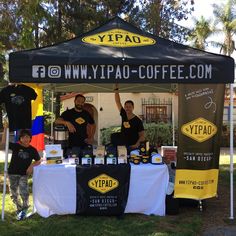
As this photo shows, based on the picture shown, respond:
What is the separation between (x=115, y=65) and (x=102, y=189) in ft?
5.52

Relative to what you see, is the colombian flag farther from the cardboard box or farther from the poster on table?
the poster on table

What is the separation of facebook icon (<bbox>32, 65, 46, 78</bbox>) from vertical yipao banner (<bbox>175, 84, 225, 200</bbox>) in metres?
1.88

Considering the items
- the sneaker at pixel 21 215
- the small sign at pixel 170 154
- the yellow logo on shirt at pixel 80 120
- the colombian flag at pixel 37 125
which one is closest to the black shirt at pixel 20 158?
the sneaker at pixel 21 215

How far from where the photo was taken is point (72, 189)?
5730 mm

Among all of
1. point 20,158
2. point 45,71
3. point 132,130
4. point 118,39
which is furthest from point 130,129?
point 45,71

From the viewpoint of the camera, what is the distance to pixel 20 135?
5.72 metres

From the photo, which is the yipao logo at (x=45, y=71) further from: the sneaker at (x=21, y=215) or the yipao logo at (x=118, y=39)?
the sneaker at (x=21, y=215)

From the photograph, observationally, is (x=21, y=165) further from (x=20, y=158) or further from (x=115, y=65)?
(x=115, y=65)

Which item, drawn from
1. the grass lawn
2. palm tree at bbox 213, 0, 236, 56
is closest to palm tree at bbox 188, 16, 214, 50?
palm tree at bbox 213, 0, 236, 56

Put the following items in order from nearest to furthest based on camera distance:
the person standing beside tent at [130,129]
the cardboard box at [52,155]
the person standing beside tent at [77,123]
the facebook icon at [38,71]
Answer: the facebook icon at [38,71], the cardboard box at [52,155], the person standing beside tent at [77,123], the person standing beside tent at [130,129]

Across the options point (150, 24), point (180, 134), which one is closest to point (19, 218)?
point (180, 134)

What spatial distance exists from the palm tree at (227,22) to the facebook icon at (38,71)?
89.3 ft

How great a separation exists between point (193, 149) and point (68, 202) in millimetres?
1869

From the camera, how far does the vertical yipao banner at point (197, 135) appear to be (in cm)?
586
